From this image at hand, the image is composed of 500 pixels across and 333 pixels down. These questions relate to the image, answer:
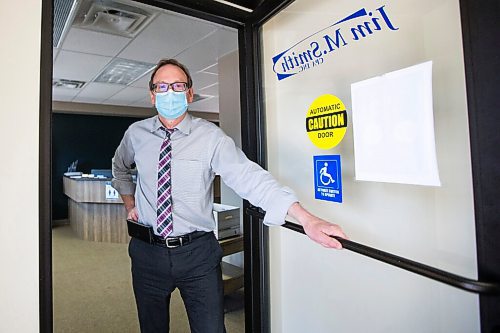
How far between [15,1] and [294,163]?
1.22 m

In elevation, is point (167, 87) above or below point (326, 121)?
above

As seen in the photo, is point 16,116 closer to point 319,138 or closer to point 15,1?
point 15,1

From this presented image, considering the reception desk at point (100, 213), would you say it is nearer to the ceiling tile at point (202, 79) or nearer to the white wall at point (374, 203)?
the ceiling tile at point (202, 79)

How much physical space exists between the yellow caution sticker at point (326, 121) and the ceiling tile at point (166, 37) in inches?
63.7

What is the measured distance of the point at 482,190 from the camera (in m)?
0.74

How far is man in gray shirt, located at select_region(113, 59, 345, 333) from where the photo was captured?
132 centimetres

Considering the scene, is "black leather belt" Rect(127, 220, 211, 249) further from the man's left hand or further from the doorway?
the man's left hand

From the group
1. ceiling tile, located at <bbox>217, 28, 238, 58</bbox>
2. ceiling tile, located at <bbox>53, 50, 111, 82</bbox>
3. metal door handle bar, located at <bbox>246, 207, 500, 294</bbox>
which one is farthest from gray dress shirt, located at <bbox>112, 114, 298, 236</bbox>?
ceiling tile, located at <bbox>53, 50, 111, 82</bbox>

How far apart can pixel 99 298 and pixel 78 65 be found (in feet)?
8.50

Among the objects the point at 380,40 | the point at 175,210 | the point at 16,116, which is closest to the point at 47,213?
the point at 16,116

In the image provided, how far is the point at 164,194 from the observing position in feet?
4.43

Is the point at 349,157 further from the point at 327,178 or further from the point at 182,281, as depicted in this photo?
the point at 182,281

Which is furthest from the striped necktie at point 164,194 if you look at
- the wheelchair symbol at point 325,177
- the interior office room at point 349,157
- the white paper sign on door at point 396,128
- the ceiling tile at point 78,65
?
the ceiling tile at point 78,65

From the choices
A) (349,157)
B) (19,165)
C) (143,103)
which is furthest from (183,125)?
(143,103)
